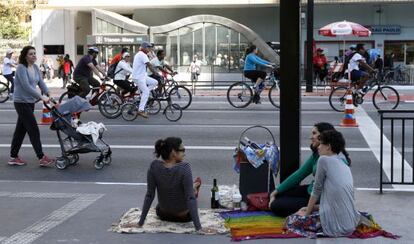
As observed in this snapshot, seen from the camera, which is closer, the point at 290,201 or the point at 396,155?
the point at 290,201

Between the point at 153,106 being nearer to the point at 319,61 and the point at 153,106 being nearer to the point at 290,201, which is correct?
the point at 290,201

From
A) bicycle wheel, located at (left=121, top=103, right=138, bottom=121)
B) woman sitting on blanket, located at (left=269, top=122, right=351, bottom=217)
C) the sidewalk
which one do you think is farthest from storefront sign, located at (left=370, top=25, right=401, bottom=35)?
woman sitting on blanket, located at (left=269, top=122, right=351, bottom=217)

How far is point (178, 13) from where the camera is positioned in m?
47.4

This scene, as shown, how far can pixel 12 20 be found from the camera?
52.6 metres

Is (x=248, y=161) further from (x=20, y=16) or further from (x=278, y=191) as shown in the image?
(x=20, y=16)

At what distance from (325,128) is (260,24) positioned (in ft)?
135

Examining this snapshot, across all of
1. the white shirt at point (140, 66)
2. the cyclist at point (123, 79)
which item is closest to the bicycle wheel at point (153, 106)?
the cyclist at point (123, 79)

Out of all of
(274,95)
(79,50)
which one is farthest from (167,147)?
(79,50)

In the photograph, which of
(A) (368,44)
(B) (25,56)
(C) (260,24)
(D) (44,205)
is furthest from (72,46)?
(D) (44,205)

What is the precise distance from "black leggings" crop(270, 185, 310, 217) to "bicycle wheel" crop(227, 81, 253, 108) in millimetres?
12173

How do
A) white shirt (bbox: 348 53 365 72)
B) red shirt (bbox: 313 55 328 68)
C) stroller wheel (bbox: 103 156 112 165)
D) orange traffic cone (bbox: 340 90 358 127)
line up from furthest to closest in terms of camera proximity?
red shirt (bbox: 313 55 328 68) < white shirt (bbox: 348 53 365 72) < orange traffic cone (bbox: 340 90 358 127) < stroller wheel (bbox: 103 156 112 165)

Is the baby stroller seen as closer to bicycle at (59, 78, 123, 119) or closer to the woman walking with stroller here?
the woman walking with stroller

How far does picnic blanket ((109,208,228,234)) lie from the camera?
6.27 m

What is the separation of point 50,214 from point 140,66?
9.28 m
